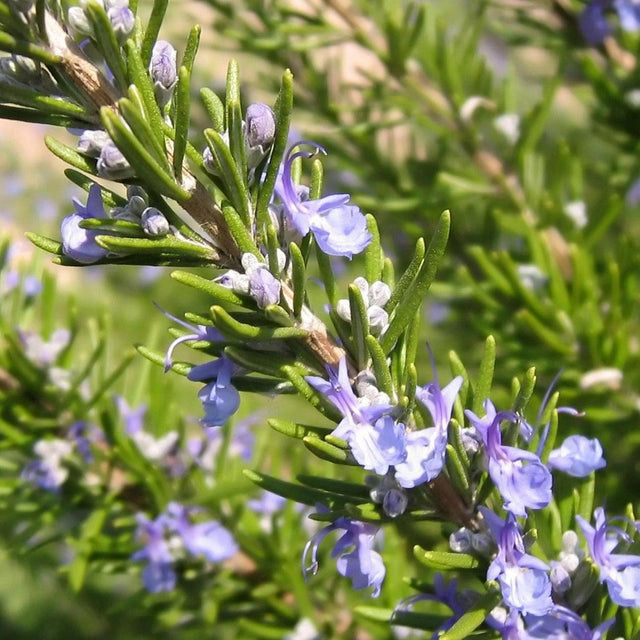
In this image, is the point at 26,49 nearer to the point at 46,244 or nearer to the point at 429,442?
the point at 46,244

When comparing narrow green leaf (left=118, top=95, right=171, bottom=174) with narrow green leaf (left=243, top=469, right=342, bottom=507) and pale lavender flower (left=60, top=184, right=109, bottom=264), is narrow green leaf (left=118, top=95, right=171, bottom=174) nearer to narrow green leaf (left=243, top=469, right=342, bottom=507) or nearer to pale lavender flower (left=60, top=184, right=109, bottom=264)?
pale lavender flower (left=60, top=184, right=109, bottom=264)

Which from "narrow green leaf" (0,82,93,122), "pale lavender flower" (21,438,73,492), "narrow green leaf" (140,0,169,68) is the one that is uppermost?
"narrow green leaf" (140,0,169,68)

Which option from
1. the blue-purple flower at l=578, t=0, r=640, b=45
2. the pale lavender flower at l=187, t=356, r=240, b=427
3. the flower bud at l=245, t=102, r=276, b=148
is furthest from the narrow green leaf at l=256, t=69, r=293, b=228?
the blue-purple flower at l=578, t=0, r=640, b=45

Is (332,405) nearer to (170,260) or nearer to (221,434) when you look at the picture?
(170,260)

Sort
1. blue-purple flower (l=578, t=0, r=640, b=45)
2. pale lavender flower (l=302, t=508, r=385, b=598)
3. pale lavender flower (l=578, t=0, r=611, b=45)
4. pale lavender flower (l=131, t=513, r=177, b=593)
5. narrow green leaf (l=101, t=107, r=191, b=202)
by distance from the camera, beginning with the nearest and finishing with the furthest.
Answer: narrow green leaf (l=101, t=107, r=191, b=202), pale lavender flower (l=302, t=508, r=385, b=598), pale lavender flower (l=131, t=513, r=177, b=593), blue-purple flower (l=578, t=0, r=640, b=45), pale lavender flower (l=578, t=0, r=611, b=45)

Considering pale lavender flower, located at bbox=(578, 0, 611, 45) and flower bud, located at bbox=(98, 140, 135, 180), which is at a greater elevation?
flower bud, located at bbox=(98, 140, 135, 180)

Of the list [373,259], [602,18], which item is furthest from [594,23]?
[373,259]
